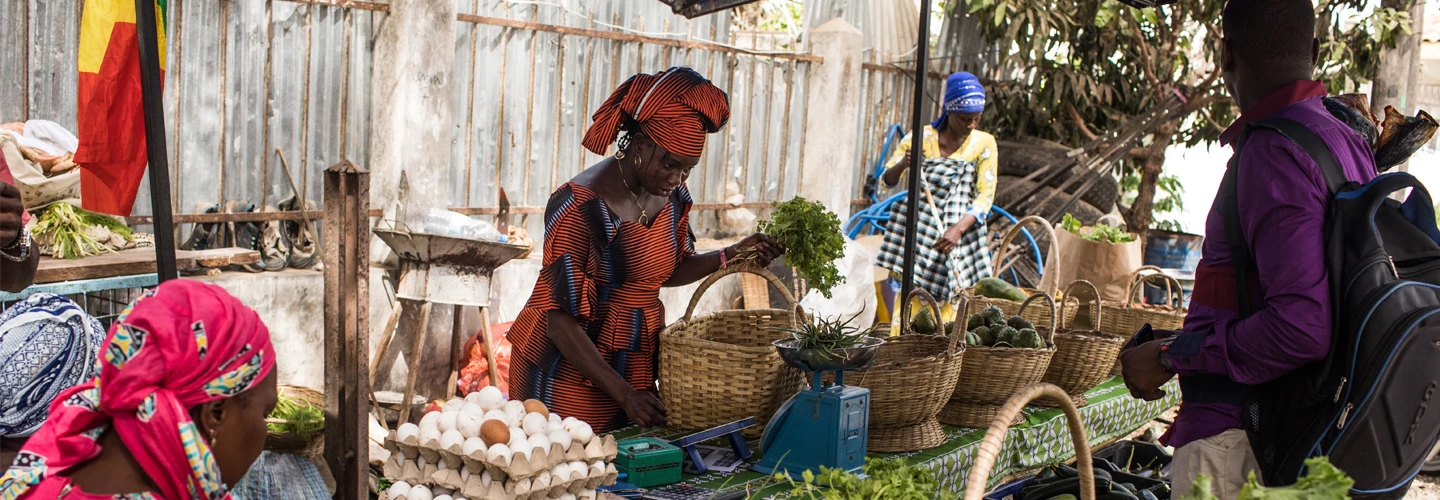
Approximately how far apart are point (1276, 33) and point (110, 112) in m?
3.82

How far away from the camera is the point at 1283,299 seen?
7.86ft

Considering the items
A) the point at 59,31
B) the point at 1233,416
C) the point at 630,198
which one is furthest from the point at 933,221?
the point at 59,31

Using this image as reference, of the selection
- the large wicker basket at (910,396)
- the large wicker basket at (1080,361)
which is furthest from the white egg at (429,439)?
the large wicker basket at (1080,361)

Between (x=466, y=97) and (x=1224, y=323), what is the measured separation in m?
5.69

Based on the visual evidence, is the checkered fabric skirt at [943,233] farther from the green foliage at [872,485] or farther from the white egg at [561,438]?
the white egg at [561,438]

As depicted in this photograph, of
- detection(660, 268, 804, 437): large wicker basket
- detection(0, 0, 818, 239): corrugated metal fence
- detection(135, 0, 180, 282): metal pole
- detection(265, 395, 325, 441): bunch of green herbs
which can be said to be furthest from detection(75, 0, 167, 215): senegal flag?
detection(660, 268, 804, 437): large wicker basket

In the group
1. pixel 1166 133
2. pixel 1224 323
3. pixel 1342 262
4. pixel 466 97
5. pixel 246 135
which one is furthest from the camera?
pixel 1166 133

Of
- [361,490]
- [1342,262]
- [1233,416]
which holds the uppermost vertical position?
[1342,262]

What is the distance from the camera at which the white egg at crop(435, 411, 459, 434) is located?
255cm

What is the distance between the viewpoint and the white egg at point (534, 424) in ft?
8.45

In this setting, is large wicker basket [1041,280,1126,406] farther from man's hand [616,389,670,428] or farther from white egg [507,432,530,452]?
white egg [507,432,530,452]

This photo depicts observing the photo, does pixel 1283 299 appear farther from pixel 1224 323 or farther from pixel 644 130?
pixel 644 130

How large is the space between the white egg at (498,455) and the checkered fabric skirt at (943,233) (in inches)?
204

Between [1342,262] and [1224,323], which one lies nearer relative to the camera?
[1342,262]
